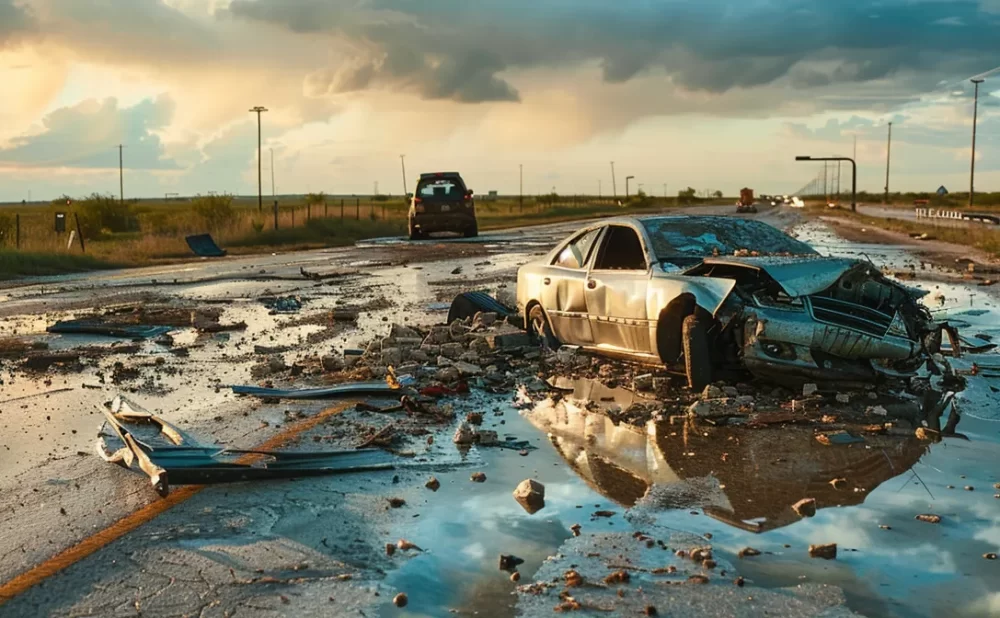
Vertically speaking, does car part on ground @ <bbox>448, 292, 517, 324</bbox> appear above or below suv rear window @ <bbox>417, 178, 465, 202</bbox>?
below

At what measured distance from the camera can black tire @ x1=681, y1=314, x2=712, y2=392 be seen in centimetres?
920

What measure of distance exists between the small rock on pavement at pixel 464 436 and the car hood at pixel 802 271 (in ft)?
8.92

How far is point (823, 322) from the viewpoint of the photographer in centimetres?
872

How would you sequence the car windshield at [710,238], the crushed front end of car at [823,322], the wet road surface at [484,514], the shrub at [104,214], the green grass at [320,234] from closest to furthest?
the wet road surface at [484,514]
the crushed front end of car at [823,322]
the car windshield at [710,238]
the green grass at [320,234]
the shrub at [104,214]

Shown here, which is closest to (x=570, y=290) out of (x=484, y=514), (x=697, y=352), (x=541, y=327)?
(x=541, y=327)

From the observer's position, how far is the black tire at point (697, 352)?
920 cm

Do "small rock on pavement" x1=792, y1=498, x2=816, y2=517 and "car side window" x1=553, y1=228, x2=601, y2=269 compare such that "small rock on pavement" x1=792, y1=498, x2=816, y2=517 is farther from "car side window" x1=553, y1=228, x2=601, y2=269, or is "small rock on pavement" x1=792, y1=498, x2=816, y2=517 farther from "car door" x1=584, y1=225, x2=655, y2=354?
"car side window" x1=553, y1=228, x2=601, y2=269

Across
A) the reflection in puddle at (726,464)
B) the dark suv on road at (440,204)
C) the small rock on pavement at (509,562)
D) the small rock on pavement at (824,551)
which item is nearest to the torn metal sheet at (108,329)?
the reflection in puddle at (726,464)

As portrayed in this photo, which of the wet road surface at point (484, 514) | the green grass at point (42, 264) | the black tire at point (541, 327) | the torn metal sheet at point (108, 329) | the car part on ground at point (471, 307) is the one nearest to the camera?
the wet road surface at point (484, 514)

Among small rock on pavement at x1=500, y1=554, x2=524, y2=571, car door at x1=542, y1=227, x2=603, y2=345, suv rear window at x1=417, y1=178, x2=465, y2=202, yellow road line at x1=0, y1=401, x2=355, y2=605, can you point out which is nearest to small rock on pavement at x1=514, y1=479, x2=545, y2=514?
small rock on pavement at x1=500, y1=554, x2=524, y2=571

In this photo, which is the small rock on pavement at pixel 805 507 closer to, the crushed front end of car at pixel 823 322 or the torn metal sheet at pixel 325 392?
the crushed front end of car at pixel 823 322

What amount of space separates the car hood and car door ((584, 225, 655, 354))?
1008 mm

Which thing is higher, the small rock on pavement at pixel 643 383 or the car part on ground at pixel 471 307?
the car part on ground at pixel 471 307

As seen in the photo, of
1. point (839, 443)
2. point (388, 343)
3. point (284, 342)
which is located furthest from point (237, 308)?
point (839, 443)
